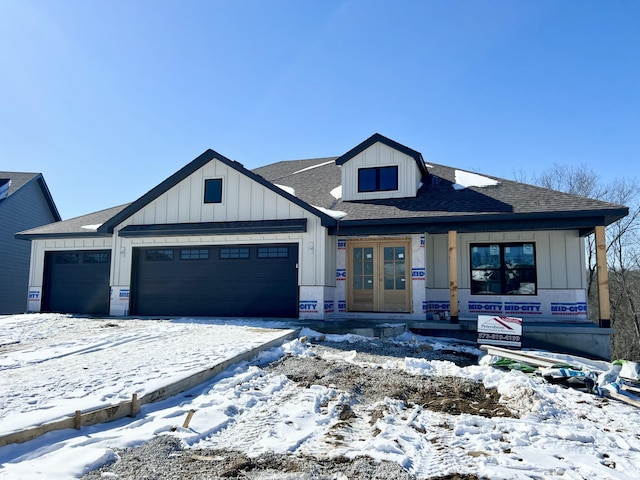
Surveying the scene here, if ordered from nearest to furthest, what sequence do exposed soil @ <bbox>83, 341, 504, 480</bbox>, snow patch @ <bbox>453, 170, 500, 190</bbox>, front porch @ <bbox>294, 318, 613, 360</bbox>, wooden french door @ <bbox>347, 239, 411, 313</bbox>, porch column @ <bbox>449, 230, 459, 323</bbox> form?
exposed soil @ <bbox>83, 341, 504, 480</bbox>, front porch @ <bbox>294, 318, 613, 360</bbox>, porch column @ <bbox>449, 230, 459, 323</bbox>, wooden french door @ <bbox>347, 239, 411, 313</bbox>, snow patch @ <bbox>453, 170, 500, 190</bbox>

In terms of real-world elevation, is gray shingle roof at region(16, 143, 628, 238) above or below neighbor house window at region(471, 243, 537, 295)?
above

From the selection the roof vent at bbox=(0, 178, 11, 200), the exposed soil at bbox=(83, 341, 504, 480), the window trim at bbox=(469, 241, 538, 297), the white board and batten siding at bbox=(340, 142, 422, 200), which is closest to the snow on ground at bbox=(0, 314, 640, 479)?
the exposed soil at bbox=(83, 341, 504, 480)

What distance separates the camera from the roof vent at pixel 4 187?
20.0 m

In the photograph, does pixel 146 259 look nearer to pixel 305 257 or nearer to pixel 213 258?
pixel 213 258

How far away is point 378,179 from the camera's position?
42.4ft

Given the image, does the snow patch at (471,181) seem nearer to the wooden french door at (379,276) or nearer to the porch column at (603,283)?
the wooden french door at (379,276)

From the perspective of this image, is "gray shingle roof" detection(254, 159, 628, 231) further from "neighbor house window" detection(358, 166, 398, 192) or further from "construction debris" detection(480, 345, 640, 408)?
"construction debris" detection(480, 345, 640, 408)

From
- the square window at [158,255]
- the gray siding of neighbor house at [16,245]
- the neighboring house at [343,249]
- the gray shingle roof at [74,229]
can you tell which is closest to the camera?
the neighboring house at [343,249]

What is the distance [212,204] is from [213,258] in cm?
156

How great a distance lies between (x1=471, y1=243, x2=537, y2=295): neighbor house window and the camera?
11.7 m

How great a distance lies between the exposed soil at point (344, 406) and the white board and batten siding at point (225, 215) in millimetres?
3548

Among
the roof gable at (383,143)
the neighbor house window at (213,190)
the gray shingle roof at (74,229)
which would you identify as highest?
the roof gable at (383,143)

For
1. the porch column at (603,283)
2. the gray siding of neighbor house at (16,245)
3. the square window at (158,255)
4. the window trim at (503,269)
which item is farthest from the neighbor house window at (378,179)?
the gray siding of neighbor house at (16,245)

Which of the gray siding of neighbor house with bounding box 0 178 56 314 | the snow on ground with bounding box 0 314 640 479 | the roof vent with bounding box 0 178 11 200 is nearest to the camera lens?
the snow on ground with bounding box 0 314 640 479
